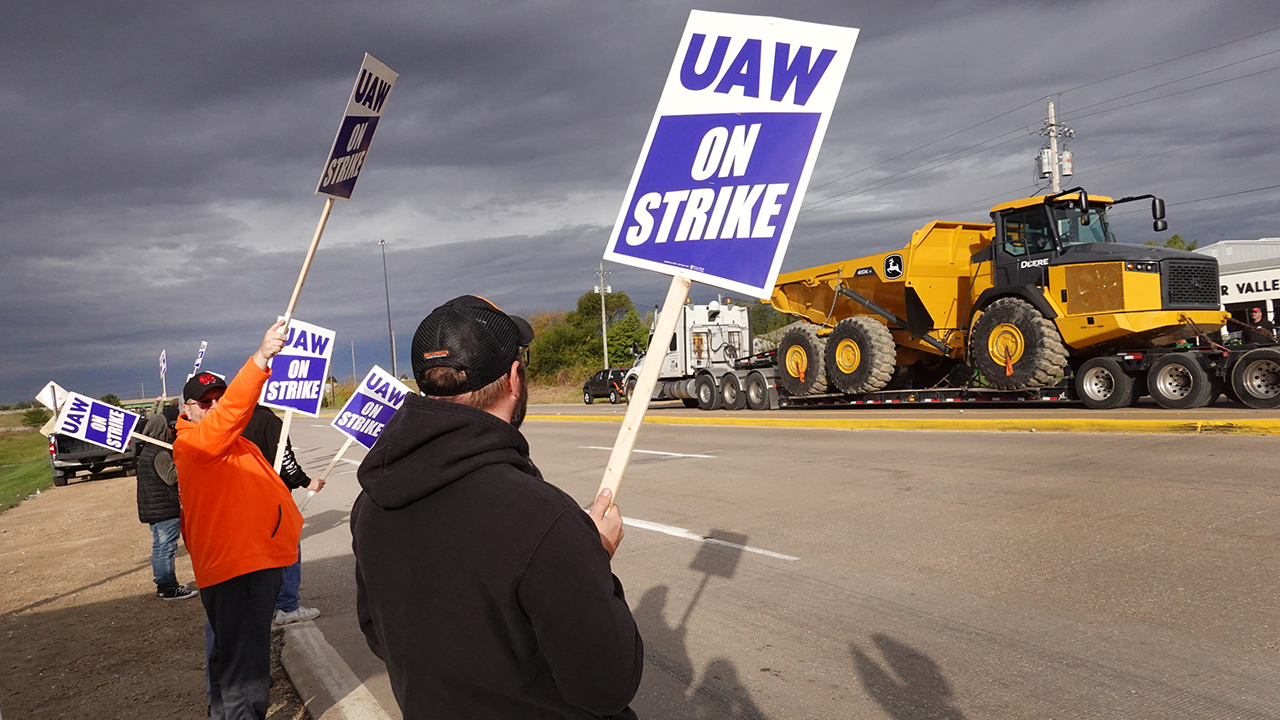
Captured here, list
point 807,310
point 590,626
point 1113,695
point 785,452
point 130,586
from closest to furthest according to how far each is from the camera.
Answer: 1. point 590,626
2. point 1113,695
3. point 130,586
4. point 785,452
5. point 807,310

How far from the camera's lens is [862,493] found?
29.0ft

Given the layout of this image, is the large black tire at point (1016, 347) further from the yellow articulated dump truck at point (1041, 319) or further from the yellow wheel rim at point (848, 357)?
the yellow wheel rim at point (848, 357)

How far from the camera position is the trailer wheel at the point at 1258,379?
13.2m

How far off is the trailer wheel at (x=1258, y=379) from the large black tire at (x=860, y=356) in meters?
6.59

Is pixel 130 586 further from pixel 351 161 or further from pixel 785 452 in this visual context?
pixel 785 452

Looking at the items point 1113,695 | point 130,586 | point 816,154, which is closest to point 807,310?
point 130,586

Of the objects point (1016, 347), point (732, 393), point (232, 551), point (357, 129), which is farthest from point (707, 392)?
point (232, 551)

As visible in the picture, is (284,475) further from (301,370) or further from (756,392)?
(756,392)

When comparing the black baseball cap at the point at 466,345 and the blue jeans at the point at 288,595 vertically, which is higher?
the black baseball cap at the point at 466,345

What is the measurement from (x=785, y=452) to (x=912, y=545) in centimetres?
→ 604

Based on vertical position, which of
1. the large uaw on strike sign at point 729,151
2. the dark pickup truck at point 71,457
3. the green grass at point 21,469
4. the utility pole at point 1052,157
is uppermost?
the utility pole at point 1052,157

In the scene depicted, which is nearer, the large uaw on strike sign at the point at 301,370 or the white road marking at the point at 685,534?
the white road marking at the point at 685,534

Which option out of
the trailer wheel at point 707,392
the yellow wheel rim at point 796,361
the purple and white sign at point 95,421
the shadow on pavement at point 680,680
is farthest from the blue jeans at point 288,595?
the trailer wheel at point 707,392

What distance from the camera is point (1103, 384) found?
50.3ft
